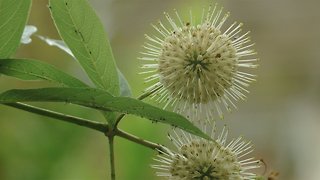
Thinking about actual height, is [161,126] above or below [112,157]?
above

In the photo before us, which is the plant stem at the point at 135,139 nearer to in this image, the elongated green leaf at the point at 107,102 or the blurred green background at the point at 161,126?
the elongated green leaf at the point at 107,102

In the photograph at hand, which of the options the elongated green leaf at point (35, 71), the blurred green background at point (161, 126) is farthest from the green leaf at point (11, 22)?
the blurred green background at point (161, 126)

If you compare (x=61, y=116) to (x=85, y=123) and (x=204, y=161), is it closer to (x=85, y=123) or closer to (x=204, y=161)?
(x=85, y=123)

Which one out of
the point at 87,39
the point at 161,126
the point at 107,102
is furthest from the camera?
the point at 161,126

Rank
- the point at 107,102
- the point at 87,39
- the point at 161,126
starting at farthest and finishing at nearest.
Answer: the point at 161,126, the point at 87,39, the point at 107,102

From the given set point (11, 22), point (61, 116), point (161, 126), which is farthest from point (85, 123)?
point (161, 126)

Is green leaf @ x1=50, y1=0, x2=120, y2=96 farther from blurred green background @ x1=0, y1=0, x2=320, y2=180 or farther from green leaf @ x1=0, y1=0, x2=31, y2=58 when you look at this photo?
blurred green background @ x1=0, y1=0, x2=320, y2=180

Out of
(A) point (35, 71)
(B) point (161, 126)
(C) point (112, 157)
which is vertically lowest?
(C) point (112, 157)

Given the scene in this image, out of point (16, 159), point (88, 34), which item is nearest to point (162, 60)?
point (88, 34)
